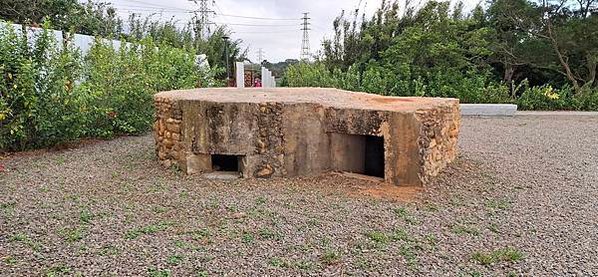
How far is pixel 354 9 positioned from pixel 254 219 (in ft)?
45.1

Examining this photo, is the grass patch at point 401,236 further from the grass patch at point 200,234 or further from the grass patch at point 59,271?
the grass patch at point 59,271

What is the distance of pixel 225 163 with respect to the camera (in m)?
5.47

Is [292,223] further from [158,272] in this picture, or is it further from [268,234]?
[158,272]

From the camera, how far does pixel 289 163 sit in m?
4.86

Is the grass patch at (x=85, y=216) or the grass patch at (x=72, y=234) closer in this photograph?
the grass patch at (x=72, y=234)

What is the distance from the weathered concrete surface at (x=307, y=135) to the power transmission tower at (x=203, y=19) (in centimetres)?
1453

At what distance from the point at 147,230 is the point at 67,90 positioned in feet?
12.0

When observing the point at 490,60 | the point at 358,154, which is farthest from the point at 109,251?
the point at 490,60

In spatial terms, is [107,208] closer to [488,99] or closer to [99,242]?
[99,242]

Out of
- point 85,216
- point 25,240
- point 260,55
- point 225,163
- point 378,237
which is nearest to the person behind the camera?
point 25,240

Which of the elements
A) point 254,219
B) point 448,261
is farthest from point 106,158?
point 448,261

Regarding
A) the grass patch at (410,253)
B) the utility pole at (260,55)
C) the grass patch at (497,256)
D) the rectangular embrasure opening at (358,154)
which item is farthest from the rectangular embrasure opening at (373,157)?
the utility pole at (260,55)

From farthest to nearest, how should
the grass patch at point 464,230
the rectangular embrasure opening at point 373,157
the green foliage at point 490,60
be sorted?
the green foliage at point 490,60 < the rectangular embrasure opening at point 373,157 < the grass patch at point 464,230

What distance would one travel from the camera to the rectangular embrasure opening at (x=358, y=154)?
4902 mm
